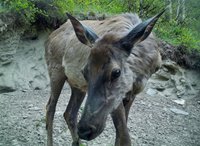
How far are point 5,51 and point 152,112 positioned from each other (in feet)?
15.6

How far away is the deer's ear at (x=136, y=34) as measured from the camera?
3.65 metres

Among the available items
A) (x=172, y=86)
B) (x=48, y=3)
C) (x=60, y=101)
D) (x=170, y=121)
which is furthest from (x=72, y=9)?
(x=170, y=121)

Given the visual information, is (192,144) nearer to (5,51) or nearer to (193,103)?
(193,103)

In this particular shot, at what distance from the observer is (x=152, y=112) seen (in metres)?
7.76

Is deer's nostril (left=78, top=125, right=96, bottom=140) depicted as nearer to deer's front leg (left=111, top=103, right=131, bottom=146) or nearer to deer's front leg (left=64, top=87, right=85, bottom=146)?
deer's front leg (left=111, top=103, right=131, bottom=146)

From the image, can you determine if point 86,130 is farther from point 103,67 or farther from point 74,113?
point 74,113

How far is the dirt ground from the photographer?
5.86 meters

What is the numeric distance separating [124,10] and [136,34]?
8.11 metres

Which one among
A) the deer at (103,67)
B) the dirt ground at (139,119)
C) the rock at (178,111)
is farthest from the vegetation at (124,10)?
the deer at (103,67)

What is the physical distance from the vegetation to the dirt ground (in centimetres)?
194

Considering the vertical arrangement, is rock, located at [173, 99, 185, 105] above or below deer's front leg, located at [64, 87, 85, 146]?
below

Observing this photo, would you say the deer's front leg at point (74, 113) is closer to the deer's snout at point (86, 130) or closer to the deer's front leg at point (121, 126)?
the deer's front leg at point (121, 126)

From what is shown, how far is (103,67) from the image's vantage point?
3527mm

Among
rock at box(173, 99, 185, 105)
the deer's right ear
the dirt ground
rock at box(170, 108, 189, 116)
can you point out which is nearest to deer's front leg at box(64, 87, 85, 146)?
the dirt ground
